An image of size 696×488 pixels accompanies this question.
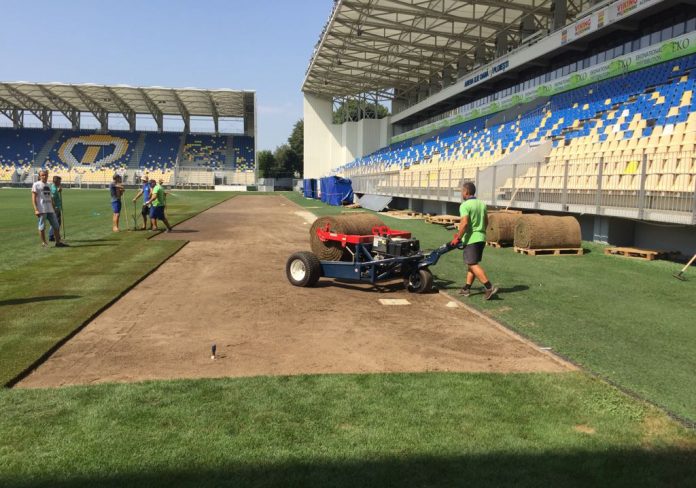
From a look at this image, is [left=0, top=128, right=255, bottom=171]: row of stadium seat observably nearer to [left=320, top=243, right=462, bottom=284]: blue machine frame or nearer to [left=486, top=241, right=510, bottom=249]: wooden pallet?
[left=486, top=241, right=510, bottom=249]: wooden pallet

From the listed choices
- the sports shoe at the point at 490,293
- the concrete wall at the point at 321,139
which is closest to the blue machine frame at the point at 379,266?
the sports shoe at the point at 490,293

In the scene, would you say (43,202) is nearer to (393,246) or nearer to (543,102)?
(393,246)

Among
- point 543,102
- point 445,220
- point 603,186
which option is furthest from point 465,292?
point 543,102

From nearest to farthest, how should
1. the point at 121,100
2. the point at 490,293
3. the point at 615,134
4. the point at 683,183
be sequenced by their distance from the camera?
the point at 490,293, the point at 683,183, the point at 615,134, the point at 121,100

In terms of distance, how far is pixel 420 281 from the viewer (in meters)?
8.20

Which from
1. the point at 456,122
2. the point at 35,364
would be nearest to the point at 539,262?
the point at 35,364

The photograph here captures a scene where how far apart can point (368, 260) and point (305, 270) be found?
1100mm

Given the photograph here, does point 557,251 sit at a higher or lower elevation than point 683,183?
lower

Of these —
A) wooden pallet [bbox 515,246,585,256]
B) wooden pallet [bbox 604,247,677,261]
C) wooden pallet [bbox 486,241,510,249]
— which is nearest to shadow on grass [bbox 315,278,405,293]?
wooden pallet [bbox 515,246,585,256]

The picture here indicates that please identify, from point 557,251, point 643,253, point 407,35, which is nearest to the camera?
point 643,253

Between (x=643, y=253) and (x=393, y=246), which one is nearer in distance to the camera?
(x=393, y=246)

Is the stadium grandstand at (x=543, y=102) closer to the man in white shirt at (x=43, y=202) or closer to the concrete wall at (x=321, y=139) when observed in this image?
the concrete wall at (x=321, y=139)

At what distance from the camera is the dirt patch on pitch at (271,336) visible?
189 inches

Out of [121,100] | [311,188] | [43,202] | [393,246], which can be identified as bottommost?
[393,246]
